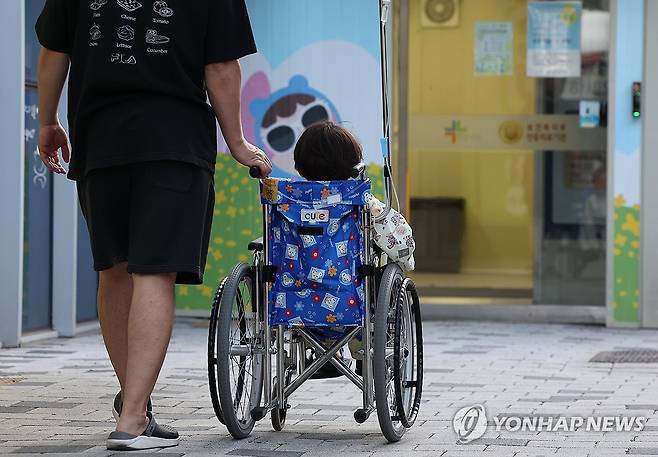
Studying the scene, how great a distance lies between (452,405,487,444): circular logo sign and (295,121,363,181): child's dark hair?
1.00m

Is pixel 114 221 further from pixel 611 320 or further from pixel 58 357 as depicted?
pixel 611 320

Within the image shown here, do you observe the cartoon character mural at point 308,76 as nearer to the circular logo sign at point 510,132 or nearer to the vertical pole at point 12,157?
the circular logo sign at point 510,132

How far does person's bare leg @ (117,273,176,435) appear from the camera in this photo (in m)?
4.58

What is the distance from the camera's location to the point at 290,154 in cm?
943

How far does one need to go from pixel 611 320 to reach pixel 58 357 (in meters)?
4.01

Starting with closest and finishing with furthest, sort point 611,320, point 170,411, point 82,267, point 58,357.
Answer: point 170,411
point 58,357
point 82,267
point 611,320

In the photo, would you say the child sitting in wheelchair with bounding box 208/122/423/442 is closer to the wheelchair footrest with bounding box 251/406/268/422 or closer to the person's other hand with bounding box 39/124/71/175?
the wheelchair footrest with bounding box 251/406/268/422

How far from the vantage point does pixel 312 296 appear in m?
4.87

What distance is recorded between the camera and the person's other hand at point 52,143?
16.4 feet

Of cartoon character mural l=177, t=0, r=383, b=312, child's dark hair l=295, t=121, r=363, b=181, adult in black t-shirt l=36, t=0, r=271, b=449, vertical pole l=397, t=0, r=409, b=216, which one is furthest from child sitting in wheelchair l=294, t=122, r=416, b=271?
vertical pole l=397, t=0, r=409, b=216

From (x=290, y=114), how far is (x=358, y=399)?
3785 mm

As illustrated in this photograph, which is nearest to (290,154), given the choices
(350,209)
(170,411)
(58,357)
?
(58,357)

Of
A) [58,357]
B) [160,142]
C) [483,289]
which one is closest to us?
[160,142]
